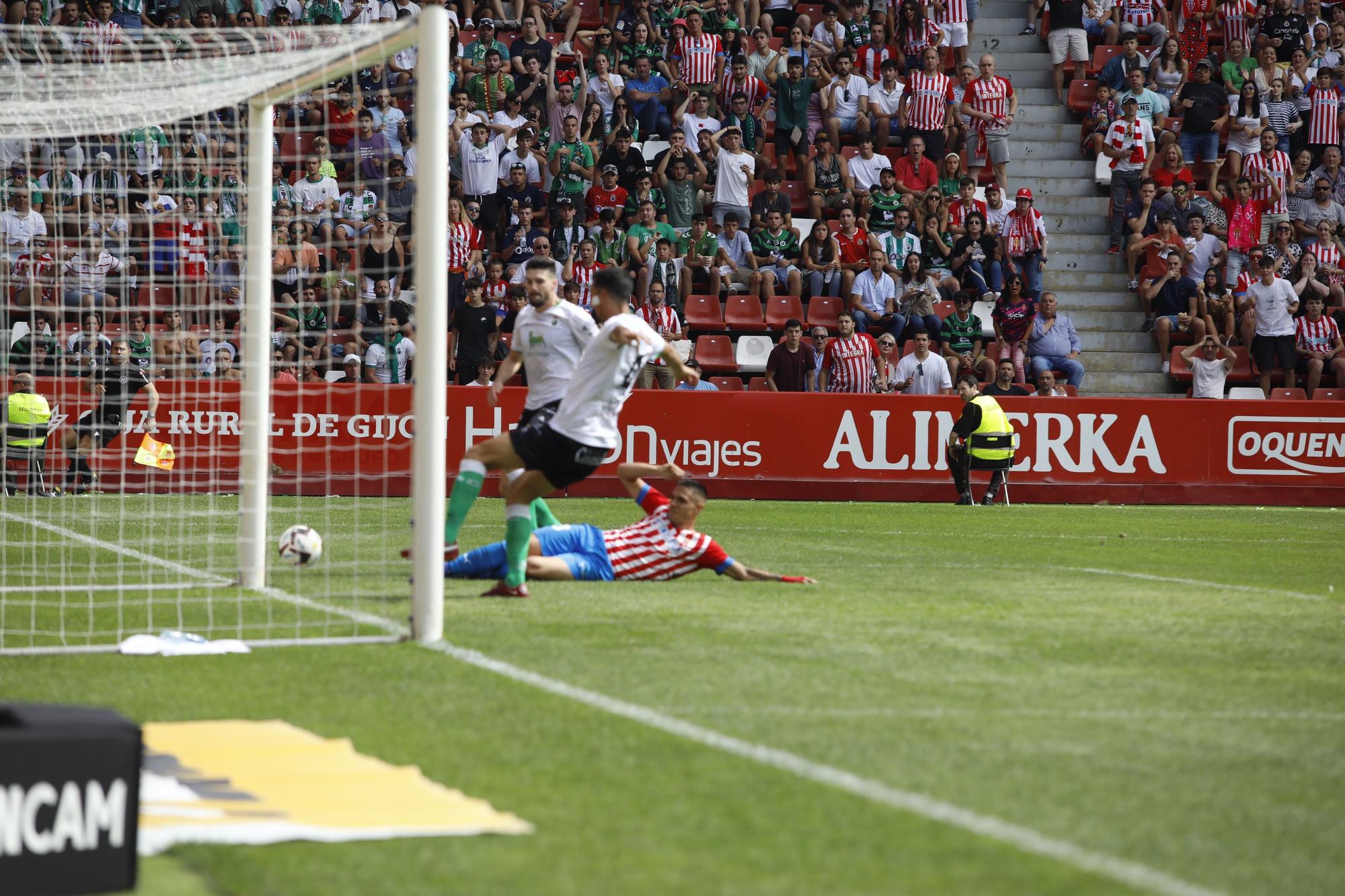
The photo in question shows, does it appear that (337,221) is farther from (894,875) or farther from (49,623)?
(894,875)

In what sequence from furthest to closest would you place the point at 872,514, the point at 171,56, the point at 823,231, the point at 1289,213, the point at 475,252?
the point at 1289,213 → the point at 823,231 → the point at 475,252 → the point at 872,514 → the point at 171,56

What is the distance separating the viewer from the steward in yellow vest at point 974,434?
19438 millimetres

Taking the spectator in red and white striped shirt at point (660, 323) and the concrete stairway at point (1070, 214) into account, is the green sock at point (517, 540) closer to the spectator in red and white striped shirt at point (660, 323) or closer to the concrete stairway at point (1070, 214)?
the spectator in red and white striped shirt at point (660, 323)

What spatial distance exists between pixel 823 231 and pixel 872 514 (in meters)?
6.35

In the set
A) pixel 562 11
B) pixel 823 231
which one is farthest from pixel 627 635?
pixel 562 11

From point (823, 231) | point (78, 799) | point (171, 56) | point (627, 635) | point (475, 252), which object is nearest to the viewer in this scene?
point (78, 799)

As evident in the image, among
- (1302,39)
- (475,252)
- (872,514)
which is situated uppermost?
(1302,39)

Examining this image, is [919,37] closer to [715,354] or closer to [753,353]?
[753,353]

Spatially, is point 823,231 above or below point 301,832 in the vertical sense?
above

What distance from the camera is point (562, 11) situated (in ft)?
83.8

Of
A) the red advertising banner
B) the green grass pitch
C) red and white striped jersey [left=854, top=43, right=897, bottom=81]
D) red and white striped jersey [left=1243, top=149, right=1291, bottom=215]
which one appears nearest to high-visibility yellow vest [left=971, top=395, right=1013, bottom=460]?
the red advertising banner

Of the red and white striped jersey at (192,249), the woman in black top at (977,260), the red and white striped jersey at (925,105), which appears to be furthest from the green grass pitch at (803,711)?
the red and white striped jersey at (925,105)

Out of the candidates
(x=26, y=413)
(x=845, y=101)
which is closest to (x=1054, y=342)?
(x=845, y=101)

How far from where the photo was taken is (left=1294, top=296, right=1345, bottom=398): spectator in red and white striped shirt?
2347 cm
